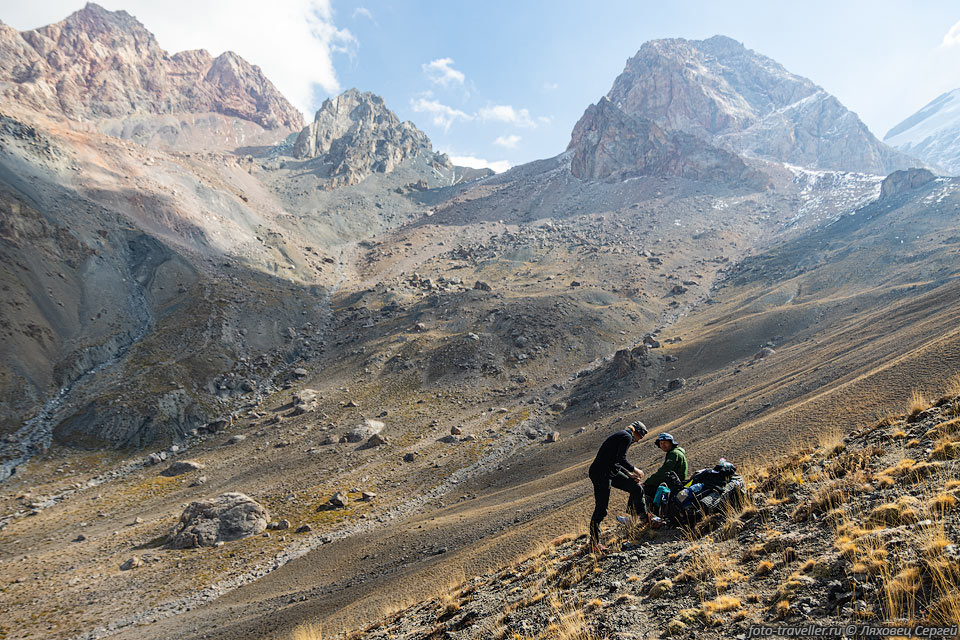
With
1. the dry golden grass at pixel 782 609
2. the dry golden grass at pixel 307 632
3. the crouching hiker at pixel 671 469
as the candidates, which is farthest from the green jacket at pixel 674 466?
the dry golden grass at pixel 307 632

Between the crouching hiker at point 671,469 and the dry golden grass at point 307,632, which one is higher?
the crouching hiker at point 671,469

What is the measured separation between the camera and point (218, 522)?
32.6 metres

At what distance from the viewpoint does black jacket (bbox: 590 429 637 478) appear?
34.5ft

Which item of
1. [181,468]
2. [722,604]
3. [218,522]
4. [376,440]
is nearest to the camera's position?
[722,604]

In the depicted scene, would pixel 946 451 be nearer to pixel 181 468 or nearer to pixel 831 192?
pixel 181 468

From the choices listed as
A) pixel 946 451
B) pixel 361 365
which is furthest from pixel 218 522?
pixel 946 451

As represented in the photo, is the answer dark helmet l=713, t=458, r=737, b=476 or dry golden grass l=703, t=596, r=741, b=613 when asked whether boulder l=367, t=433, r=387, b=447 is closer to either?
dark helmet l=713, t=458, r=737, b=476

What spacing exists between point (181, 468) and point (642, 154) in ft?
574

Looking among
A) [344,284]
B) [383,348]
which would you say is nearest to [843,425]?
[383,348]

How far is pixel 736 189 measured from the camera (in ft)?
489

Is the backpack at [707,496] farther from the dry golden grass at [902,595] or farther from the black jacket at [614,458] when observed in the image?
the dry golden grass at [902,595]

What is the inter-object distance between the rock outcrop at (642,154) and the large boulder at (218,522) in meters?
166

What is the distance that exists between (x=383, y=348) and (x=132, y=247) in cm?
5479

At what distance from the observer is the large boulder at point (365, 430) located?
47.2 metres
